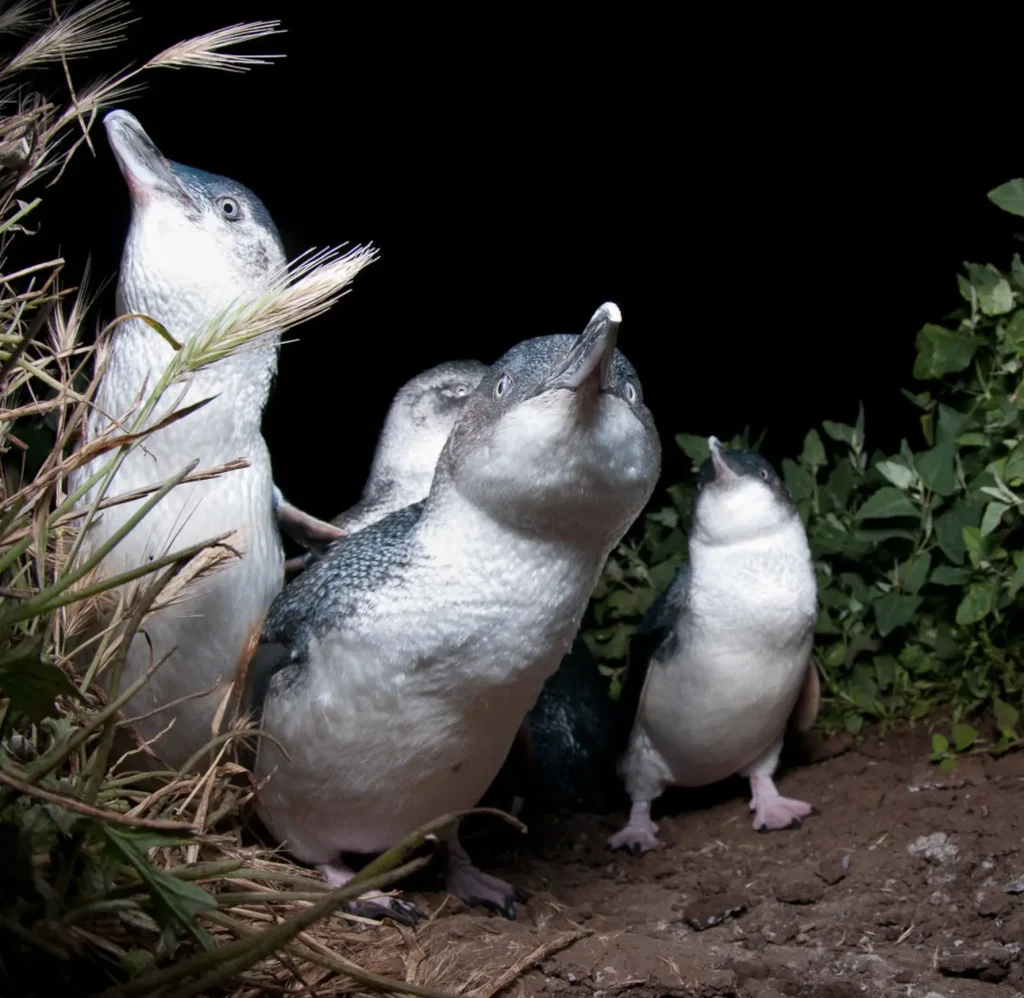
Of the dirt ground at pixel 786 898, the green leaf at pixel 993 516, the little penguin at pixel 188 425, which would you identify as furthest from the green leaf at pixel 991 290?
the little penguin at pixel 188 425

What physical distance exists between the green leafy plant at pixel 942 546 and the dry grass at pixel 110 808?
2.00 meters

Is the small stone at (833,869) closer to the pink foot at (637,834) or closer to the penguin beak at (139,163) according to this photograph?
the pink foot at (637,834)

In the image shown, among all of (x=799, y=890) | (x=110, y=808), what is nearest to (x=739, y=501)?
(x=799, y=890)

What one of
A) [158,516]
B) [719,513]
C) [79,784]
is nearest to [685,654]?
[719,513]

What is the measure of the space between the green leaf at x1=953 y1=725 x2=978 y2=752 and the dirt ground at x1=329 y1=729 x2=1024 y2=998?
0.04 meters

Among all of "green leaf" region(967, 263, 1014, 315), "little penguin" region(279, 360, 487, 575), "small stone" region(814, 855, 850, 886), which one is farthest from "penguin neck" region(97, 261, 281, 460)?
"green leaf" region(967, 263, 1014, 315)

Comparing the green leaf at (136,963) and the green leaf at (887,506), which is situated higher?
the green leaf at (136,963)

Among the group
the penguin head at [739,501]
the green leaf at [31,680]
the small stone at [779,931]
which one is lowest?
the small stone at [779,931]

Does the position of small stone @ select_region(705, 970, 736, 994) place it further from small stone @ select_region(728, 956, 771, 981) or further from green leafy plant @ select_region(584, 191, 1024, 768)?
green leafy plant @ select_region(584, 191, 1024, 768)

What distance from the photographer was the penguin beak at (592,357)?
214 cm

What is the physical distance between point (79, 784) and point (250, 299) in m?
1.17

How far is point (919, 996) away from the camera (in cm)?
235

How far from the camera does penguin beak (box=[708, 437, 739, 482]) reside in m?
3.71

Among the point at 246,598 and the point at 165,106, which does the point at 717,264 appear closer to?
the point at 165,106
